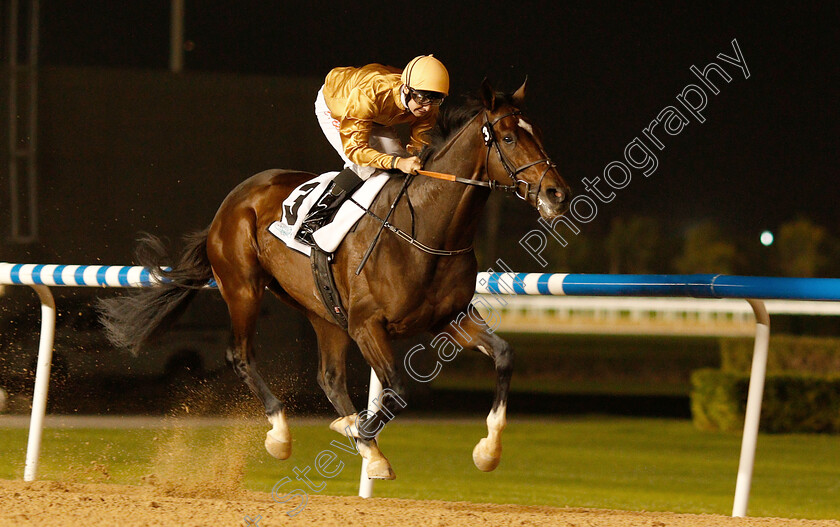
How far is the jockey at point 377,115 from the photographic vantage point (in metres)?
2.98

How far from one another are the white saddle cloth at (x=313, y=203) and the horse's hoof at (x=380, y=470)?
69 cm

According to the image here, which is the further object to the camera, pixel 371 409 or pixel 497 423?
pixel 371 409

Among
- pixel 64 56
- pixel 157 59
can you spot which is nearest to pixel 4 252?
pixel 64 56

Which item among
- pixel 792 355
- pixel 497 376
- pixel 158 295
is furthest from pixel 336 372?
pixel 792 355

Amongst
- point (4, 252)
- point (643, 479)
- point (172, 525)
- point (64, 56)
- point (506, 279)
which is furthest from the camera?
point (64, 56)

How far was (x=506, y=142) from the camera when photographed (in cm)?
281

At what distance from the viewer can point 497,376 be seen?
9.84 feet

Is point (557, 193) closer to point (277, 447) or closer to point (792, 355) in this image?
point (277, 447)

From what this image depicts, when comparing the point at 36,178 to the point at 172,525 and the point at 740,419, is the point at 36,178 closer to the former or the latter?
the point at 740,419

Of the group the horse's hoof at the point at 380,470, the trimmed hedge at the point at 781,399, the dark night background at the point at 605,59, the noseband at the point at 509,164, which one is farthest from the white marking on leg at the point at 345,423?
the dark night background at the point at 605,59

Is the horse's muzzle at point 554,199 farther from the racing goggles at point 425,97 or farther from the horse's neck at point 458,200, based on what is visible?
the racing goggles at point 425,97

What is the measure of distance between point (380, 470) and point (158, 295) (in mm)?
1421

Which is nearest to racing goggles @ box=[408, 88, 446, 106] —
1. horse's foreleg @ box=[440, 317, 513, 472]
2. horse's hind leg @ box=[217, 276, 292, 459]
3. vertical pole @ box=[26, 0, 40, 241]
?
horse's foreleg @ box=[440, 317, 513, 472]

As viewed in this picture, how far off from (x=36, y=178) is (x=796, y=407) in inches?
284
